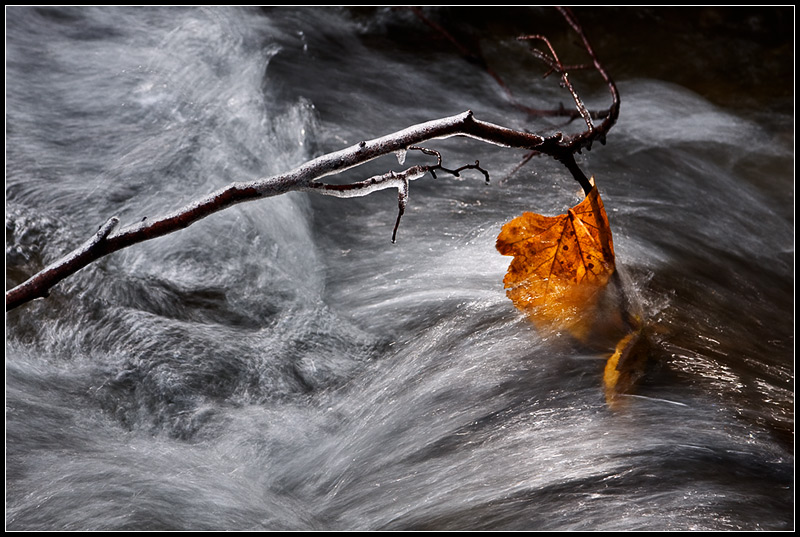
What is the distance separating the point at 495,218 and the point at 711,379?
0.86 meters

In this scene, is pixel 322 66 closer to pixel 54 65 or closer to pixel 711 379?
pixel 54 65

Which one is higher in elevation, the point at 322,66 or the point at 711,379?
the point at 322,66

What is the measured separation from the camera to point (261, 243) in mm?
2018

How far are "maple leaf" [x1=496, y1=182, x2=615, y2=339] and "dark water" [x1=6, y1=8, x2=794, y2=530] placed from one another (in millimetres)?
74

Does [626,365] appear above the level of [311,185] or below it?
below

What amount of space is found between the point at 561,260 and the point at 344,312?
594 mm

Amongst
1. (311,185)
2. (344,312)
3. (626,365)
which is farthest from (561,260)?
(311,185)

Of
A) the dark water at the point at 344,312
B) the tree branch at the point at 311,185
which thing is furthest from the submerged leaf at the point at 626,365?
the tree branch at the point at 311,185

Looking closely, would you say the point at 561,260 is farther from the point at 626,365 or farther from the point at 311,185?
the point at 311,185

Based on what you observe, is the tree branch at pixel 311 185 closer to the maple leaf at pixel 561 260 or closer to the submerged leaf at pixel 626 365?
the maple leaf at pixel 561 260

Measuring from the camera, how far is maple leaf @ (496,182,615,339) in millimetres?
1601

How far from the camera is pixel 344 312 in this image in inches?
73.2

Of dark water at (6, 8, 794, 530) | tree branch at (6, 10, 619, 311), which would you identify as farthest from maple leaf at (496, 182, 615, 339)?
tree branch at (6, 10, 619, 311)

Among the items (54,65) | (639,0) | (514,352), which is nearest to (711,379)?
(514,352)
